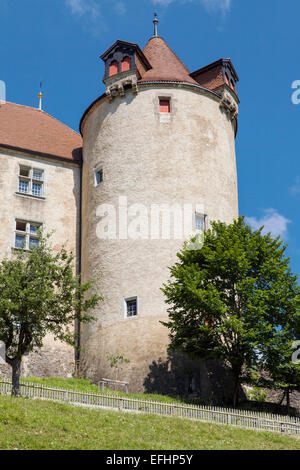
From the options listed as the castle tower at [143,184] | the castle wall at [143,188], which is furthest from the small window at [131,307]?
the castle wall at [143,188]

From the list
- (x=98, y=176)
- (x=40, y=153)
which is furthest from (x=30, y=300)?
(x=40, y=153)

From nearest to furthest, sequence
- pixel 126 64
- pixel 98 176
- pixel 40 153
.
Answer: pixel 98 176 → pixel 126 64 → pixel 40 153

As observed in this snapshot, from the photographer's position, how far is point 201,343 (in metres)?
27.0

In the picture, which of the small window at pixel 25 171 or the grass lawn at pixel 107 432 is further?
the small window at pixel 25 171

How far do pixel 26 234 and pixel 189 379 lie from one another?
39.5 feet

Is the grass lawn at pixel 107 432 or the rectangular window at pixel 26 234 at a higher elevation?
the rectangular window at pixel 26 234

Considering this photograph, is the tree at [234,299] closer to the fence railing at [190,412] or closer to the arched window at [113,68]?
the fence railing at [190,412]

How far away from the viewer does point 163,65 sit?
1495 inches

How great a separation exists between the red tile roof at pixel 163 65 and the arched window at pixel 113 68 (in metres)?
1.60

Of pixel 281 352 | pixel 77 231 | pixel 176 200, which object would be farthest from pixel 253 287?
pixel 77 231

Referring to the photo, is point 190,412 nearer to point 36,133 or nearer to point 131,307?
point 131,307

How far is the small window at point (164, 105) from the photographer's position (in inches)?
1391

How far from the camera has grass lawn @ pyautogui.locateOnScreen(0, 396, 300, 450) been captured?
16875mm
